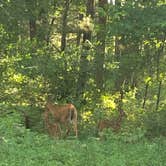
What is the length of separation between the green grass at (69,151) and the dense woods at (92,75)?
0.07 m

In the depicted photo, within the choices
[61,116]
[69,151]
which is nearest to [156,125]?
[61,116]

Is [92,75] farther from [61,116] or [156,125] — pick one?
[156,125]

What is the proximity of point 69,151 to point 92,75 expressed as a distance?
7.52m

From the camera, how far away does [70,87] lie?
58.2ft

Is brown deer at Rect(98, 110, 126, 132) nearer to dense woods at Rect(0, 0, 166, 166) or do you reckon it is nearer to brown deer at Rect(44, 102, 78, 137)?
dense woods at Rect(0, 0, 166, 166)

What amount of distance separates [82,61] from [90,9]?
13.0ft

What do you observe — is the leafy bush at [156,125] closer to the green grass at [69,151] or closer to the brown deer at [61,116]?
the green grass at [69,151]

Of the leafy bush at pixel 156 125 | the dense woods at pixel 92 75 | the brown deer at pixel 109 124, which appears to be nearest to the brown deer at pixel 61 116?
the dense woods at pixel 92 75

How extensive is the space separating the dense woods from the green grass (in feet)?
0.21

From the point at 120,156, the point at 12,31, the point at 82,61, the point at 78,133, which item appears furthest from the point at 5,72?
the point at 120,156

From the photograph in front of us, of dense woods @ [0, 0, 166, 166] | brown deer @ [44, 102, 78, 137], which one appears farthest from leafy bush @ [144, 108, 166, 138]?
brown deer @ [44, 102, 78, 137]

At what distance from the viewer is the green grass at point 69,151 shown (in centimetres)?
1002

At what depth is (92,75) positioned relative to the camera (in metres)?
18.2

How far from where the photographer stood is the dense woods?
13.6m
